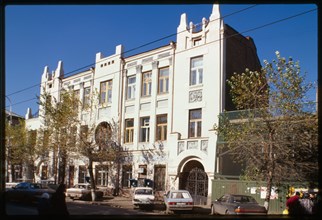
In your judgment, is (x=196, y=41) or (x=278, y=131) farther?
(x=196, y=41)

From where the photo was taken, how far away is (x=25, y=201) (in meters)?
20.2

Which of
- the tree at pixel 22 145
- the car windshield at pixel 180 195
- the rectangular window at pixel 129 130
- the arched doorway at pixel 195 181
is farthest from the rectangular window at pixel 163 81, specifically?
the tree at pixel 22 145

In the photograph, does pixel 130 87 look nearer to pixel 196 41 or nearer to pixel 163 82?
pixel 163 82

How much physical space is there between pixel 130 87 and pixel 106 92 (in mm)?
3005

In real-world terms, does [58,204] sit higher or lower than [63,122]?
lower

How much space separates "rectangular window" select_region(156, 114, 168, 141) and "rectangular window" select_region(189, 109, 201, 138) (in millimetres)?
2318

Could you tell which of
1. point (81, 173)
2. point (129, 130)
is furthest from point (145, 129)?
point (81, 173)

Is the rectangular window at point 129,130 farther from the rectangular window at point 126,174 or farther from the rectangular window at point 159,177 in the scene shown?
the rectangular window at point 159,177

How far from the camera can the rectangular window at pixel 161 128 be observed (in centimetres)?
2884

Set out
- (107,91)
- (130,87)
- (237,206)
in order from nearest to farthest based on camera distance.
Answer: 1. (237,206)
2. (130,87)
3. (107,91)

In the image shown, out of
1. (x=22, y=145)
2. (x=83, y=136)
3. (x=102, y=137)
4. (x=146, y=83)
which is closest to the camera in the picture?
(x=83, y=136)

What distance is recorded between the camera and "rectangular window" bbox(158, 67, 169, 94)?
2920 cm

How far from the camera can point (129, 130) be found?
31.5 metres

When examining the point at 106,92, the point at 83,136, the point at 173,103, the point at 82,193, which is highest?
the point at 106,92
